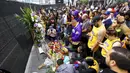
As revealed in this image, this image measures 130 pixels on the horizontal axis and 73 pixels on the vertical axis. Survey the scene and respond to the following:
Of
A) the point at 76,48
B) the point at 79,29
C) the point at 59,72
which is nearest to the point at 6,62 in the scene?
the point at 59,72

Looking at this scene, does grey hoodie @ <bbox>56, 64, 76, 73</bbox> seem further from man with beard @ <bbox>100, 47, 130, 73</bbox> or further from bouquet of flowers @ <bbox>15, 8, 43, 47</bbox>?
bouquet of flowers @ <bbox>15, 8, 43, 47</bbox>

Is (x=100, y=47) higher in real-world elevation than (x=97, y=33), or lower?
lower

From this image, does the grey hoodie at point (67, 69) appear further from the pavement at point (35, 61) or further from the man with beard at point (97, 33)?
the pavement at point (35, 61)

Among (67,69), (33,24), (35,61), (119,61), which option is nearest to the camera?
(119,61)

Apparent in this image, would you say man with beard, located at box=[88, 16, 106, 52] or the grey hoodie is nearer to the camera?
the grey hoodie

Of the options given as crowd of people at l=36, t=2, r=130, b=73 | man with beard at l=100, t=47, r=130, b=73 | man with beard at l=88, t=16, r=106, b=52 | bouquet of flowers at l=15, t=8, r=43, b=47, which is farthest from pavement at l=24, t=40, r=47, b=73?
man with beard at l=100, t=47, r=130, b=73

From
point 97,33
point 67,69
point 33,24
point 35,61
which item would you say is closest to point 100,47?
point 97,33

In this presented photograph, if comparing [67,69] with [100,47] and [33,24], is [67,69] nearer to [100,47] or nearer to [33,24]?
[100,47]

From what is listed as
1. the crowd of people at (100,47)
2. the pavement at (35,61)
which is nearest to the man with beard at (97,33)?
the crowd of people at (100,47)

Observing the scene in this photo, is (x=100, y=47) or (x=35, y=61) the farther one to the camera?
(x=35, y=61)

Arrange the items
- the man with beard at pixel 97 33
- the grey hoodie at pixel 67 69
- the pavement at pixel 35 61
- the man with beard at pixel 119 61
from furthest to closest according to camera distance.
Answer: the pavement at pixel 35 61 → the man with beard at pixel 97 33 → the grey hoodie at pixel 67 69 → the man with beard at pixel 119 61

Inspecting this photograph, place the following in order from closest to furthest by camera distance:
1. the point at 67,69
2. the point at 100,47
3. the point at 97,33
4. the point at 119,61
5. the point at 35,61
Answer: the point at 119,61 < the point at 67,69 < the point at 97,33 < the point at 100,47 < the point at 35,61

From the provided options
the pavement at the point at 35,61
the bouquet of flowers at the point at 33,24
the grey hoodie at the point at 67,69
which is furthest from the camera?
the bouquet of flowers at the point at 33,24

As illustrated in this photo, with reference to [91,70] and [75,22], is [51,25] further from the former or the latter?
[91,70]
